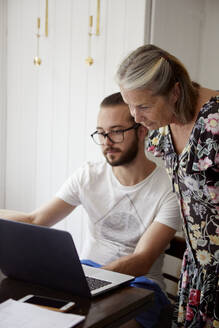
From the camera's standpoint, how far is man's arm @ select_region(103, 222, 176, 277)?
148cm

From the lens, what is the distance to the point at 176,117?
1.33 metres

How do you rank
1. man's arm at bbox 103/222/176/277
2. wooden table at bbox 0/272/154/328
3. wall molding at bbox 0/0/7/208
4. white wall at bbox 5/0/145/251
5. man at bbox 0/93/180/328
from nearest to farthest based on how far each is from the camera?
1. wooden table at bbox 0/272/154/328
2. man's arm at bbox 103/222/176/277
3. man at bbox 0/93/180/328
4. white wall at bbox 5/0/145/251
5. wall molding at bbox 0/0/7/208

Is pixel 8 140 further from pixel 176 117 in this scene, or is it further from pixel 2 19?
pixel 176 117

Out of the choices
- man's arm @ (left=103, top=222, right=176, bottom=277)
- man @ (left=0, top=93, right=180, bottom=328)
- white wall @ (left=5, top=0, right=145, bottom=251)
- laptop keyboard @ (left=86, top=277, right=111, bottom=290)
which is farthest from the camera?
white wall @ (left=5, top=0, right=145, bottom=251)

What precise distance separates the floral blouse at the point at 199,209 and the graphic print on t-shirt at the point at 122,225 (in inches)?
11.8

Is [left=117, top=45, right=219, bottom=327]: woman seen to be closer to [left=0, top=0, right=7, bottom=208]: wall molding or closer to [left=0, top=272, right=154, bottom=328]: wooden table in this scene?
[left=0, top=272, right=154, bottom=328]: wooden table

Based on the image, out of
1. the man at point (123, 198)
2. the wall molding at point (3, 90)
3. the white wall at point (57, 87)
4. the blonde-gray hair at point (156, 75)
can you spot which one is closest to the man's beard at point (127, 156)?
the man at point (123, 198)

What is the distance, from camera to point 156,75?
1.23m

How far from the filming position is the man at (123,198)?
172cm

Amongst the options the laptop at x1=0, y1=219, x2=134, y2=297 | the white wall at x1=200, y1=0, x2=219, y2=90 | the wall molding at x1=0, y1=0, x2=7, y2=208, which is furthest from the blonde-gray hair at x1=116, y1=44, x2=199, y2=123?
the wall molding at x1=0, y1=0, x2=7, y2=208

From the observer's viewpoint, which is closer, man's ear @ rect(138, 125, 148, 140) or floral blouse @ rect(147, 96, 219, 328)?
floral blouse @ rect(147, 96, 219, 328)

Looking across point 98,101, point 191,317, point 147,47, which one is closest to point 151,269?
point 191,317

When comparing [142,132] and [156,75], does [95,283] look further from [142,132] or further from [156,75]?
[142,132]

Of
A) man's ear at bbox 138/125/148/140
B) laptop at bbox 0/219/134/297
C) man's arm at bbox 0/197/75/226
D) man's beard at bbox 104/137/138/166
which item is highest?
man's ear at bbox 138/125/148/140
